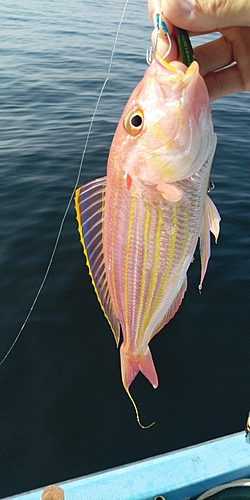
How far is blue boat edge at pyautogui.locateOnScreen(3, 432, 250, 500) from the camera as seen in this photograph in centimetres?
257

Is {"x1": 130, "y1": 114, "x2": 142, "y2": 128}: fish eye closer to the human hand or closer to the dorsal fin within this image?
the dorsal fin

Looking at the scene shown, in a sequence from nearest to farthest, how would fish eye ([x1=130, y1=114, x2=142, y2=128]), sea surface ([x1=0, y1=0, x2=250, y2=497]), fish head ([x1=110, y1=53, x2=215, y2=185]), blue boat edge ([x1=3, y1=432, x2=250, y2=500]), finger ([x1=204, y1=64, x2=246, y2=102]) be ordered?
fish head ([x1=110, y1=53, x2=215, y2=185]) < fish eye ([x1=130, y1=114, x2=142, y2=128]) < blue boat edge ([x1=3, y1=432, x2=250, y2=500]) < finger ([x1=204, y1=64, x2=246, y2=102]) < sea surface ([x1=0, y1=0, x2=250, y2=497])

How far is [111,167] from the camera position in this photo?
1796mm

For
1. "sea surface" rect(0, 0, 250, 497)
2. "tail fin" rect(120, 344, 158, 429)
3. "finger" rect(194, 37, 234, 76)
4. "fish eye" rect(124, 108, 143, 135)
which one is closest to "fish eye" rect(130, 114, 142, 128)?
"fish eye" rect(124, 108, 143, 135)

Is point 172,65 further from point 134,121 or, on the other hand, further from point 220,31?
point 220,31

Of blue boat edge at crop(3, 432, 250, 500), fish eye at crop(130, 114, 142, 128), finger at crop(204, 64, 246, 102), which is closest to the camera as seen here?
fish eye at crop(130, 114, 142, 128)

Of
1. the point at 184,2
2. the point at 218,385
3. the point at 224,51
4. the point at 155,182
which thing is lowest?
the point at 218,385

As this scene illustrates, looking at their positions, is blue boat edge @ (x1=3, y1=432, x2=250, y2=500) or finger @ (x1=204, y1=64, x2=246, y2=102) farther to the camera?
finger @ (x1=204, y1=64, x2=246, y2=102)

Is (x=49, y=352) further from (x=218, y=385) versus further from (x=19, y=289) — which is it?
(x=218, y=385)

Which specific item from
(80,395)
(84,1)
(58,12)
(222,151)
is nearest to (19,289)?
(80,395)

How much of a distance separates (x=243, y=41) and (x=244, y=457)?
301 centimetres

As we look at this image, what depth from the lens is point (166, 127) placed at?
1.70m

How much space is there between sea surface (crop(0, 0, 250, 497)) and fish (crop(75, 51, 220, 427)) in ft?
6.23

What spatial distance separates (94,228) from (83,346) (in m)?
2.68
